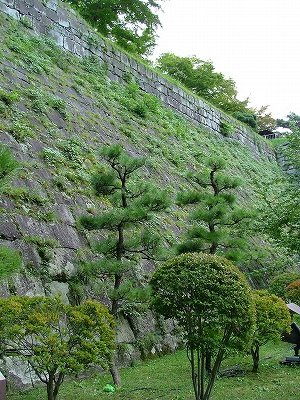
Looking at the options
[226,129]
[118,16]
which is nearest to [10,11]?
[118,16]

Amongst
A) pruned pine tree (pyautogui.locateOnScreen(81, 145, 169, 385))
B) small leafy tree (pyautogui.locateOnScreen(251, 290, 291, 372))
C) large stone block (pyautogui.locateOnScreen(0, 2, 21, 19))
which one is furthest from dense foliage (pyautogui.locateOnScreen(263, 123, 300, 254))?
large stone block (pyautogui.locateOnScreen(0, 2, 21, 19))

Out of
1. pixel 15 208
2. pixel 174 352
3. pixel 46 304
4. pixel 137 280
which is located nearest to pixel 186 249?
pixel 137 280

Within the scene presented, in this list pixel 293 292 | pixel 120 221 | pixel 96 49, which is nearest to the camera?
pixel 120 221

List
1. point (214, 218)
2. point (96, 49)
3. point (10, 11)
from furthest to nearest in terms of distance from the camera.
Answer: point (96, 49)
point (10, 11)
point (214, 218)

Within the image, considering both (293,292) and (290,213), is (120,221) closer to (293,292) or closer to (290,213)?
(290,213)

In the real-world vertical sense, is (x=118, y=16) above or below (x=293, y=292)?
above

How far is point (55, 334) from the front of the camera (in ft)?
13.1

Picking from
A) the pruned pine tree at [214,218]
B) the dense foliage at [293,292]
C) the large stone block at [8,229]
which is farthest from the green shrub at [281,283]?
the large stone block at [8,229]

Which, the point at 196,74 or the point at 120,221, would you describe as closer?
the point at 120,221

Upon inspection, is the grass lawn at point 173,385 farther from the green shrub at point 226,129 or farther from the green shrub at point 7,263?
the green shrub at point 226,129

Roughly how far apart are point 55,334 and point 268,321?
Answer: 3382mm

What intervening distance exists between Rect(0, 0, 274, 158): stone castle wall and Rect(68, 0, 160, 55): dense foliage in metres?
2.94

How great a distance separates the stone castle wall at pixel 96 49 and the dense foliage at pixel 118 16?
116 inches

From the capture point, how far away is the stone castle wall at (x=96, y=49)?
1233cm
